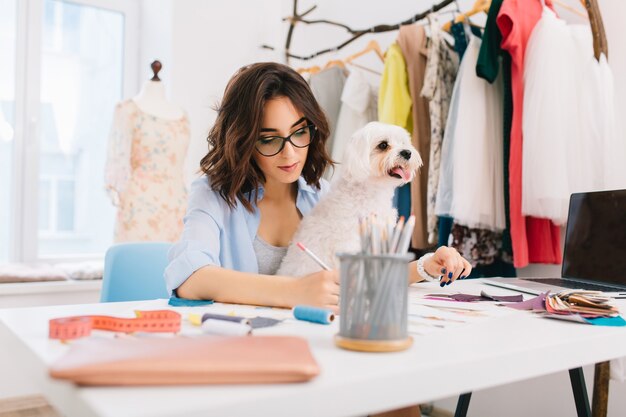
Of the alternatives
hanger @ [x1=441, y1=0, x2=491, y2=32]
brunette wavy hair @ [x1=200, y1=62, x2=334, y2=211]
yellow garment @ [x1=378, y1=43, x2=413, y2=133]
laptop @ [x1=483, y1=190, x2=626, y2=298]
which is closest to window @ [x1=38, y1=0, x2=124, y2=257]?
yellow garment @ [x1=378, y1=43, x2=413, y2=133]

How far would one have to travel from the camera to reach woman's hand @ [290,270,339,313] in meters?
0.92

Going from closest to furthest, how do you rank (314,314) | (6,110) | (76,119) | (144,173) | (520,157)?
1. (314,314)
2. (520,157)
3. (144,173)
4. (6,110)
5. (76,119)

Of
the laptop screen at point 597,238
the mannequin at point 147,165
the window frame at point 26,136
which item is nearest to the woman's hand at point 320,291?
the laptop screen at point 597,238

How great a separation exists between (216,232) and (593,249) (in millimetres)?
928

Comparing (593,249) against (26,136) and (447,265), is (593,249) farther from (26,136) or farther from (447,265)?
(26,136)

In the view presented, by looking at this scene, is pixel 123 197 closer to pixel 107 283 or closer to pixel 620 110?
pixel 107 283

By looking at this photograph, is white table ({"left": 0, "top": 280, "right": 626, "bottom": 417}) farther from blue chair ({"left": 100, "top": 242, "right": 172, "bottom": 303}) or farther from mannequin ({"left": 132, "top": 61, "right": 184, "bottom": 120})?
mannequin ({"left": 132, "top": 61, "right": 184, "bottom": 120})

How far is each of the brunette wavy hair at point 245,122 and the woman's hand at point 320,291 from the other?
41 cm

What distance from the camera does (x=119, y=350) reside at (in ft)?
A: 1.86

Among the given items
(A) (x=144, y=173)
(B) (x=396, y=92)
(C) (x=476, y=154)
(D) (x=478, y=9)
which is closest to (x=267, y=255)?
(C) (x=476, y=154)

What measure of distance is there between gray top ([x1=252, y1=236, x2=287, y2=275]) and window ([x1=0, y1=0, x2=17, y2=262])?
2.46m

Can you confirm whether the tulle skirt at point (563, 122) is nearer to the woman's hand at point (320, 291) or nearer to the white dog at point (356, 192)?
the white dog at point (356, 192)

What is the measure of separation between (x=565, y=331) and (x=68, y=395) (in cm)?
67

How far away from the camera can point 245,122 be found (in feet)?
4.12
